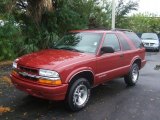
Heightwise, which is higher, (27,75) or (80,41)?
(80,41)

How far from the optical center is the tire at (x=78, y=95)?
231 inches

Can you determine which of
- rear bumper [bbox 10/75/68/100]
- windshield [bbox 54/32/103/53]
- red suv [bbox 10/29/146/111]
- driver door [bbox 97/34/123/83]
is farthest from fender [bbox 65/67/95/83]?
windshield [bbox 54/32/103/53]

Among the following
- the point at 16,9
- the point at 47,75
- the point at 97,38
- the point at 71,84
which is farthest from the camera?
the point at 16,9

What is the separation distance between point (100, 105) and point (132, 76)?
2.25m

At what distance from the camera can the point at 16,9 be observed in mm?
13172

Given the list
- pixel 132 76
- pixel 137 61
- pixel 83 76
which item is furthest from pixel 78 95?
pixel 137 61

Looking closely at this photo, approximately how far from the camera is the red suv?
5.59 m

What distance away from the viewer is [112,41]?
7469 mm

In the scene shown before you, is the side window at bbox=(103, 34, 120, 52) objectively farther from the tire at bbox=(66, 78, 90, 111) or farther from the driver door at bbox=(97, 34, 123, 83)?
the tire at bbox=(66, 78, 90, 111)

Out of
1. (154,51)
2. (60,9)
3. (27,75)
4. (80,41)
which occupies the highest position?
(60,9)

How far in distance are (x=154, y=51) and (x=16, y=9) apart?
1274cm

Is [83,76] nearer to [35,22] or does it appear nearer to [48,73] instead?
[48,73]

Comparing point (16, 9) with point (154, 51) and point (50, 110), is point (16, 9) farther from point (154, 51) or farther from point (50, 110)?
point (154, 51)

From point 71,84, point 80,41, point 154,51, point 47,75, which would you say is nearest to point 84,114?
point 71,84
